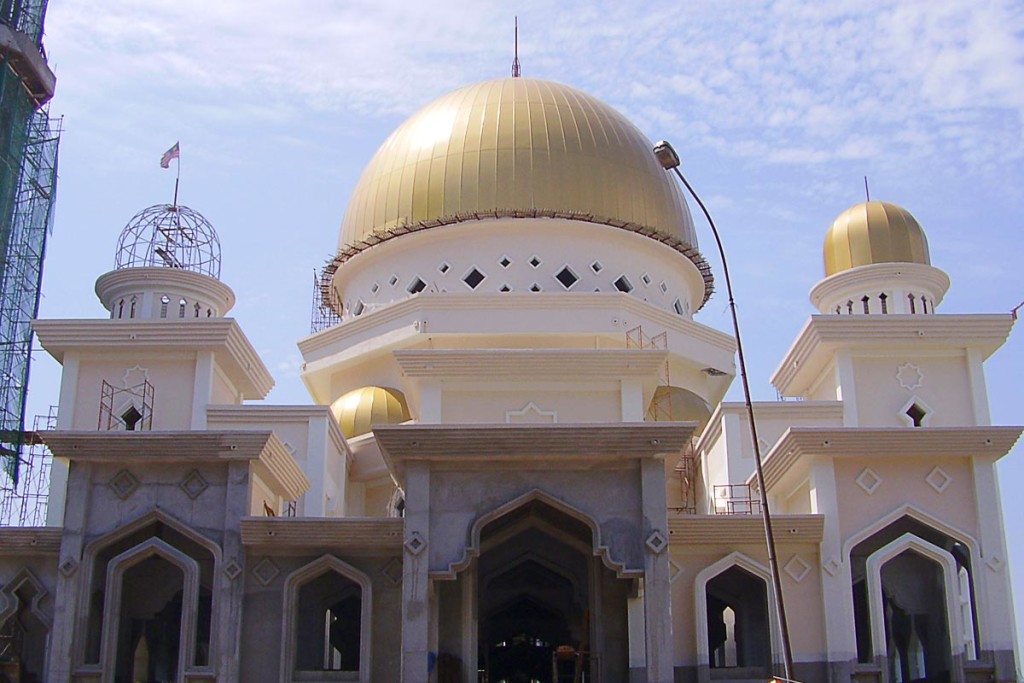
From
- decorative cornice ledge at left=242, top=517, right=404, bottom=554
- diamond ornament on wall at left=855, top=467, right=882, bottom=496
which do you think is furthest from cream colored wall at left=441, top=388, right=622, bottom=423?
diamond ornament on wall at left=855, top=467, right=882, bottom=496

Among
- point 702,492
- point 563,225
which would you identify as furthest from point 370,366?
point 702,492

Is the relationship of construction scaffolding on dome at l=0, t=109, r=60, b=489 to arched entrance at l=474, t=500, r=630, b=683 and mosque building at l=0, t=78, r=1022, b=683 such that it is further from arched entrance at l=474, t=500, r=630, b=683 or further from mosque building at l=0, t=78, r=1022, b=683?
arched entrance at l=474, t=500, r=630, b=683

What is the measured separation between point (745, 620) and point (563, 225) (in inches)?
367

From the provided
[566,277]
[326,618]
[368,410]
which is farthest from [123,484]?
[566,277]

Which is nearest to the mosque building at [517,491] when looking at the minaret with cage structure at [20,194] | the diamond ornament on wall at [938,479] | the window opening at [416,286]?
the diamond ornament on wall at [938,479]

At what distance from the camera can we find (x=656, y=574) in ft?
52.9

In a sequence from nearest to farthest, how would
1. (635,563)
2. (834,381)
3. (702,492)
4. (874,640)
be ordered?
(635,563), (874,640), (834,381), (702,492)

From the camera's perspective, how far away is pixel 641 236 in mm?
26062

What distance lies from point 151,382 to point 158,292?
235cm

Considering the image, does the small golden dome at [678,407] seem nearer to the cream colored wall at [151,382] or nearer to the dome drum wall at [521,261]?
the dome drum wall at [521,261]

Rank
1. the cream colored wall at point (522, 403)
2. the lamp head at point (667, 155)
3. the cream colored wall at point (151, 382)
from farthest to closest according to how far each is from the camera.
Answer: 1. the cream colored wall at point (151, 382)
2. the cream colored wall at point (522, 403)
3. the lamp head at point (667, 155)

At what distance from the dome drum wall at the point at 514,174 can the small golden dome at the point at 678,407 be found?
10.5 feet

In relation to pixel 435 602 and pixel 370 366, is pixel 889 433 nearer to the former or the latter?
pixel 435 602

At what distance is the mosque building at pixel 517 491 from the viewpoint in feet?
54.9
